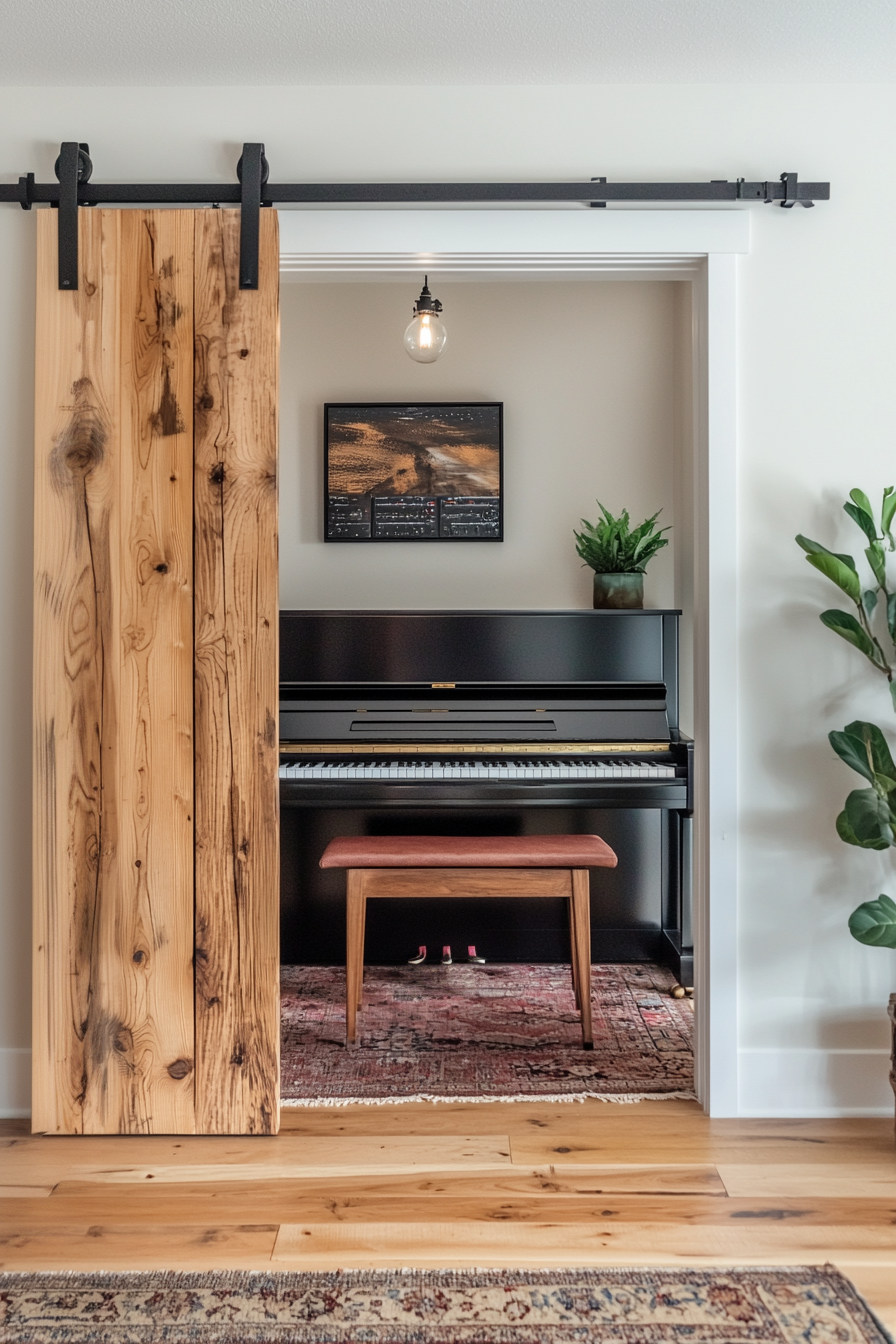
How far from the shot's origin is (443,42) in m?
2.22

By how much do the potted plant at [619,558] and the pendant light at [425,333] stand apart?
33.5 inches

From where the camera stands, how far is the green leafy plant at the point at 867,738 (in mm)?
2195

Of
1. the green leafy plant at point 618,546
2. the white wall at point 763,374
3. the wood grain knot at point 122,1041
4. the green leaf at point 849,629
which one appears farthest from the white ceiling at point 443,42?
the wood grain knot at point 122,1041

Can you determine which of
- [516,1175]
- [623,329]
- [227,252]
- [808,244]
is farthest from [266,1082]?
[623,329]

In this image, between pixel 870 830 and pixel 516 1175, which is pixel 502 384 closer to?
pixel 870 830

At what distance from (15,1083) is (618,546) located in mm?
2564

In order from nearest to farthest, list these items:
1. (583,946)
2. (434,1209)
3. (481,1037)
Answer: (434,1209)
(583,946)
(481,1037)

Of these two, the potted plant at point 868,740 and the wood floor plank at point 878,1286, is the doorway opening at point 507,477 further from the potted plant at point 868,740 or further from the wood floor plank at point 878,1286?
the wood floor plank at point 878,1286

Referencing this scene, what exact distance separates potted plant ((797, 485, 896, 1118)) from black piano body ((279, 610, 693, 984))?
95 cm

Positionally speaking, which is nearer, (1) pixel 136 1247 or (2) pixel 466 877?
(1) pixel 136 1247

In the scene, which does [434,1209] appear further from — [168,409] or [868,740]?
[168,409]

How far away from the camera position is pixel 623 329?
152 inches

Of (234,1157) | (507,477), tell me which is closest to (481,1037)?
(234,1157)

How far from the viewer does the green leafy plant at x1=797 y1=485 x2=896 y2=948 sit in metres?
2.20
